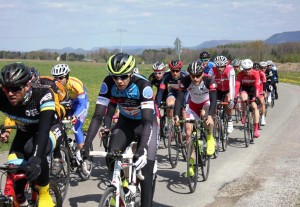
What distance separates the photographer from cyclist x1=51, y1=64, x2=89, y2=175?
22.8 feet

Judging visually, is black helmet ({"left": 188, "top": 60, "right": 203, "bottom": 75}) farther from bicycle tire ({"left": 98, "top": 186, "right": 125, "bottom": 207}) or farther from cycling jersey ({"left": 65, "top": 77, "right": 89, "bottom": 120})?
bicycle tire ({"left": 98, "top": 186, "right": 125, "bottom": 207})

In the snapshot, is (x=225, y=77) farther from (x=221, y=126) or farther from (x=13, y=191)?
(x=13, y=191)

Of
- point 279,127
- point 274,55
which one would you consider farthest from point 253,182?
point 274,55

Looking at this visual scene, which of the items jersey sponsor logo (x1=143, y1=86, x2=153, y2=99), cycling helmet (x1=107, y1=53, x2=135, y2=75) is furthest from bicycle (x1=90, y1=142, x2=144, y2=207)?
cycling helmet (x1=107, y1=53, x2=135, y2=75)

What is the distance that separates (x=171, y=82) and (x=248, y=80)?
3032mm

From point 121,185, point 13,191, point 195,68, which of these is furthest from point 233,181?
point 13,191

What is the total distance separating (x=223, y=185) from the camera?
282 inches

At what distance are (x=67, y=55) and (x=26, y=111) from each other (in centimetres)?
12118

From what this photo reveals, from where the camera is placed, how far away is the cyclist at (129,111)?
4.58 metres

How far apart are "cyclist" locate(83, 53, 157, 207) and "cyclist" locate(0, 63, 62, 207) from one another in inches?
20.6

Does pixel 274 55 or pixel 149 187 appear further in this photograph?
pixel 274 55

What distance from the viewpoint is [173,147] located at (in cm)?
909

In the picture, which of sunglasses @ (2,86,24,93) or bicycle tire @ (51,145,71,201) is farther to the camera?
bicycle tire @ (51,145,71,201)

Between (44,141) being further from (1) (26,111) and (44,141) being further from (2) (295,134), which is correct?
(2) (295,134)
